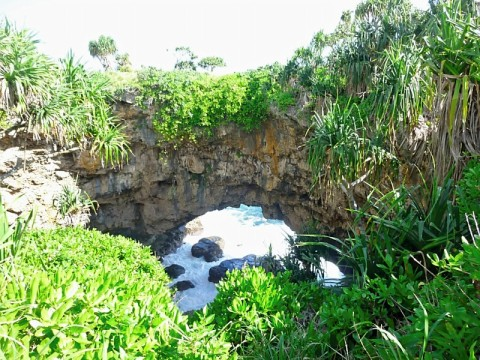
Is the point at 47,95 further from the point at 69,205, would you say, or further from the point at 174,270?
the point at 174,270

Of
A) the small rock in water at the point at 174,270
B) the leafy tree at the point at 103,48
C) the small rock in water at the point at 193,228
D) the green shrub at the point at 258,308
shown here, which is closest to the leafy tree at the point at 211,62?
the leafy tree at the point at 103,48

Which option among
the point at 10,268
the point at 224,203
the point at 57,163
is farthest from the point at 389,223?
the point at 224,203

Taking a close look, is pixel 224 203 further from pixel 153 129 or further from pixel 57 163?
pixel 57 163

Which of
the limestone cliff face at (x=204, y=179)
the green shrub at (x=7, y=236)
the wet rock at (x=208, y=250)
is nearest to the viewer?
the green shrub at (x=7, y=236)

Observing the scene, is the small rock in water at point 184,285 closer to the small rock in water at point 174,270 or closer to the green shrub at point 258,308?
the small rock in water at point 174,270

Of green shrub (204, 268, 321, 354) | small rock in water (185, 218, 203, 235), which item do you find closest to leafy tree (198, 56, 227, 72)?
small rock in water (185, 218, 203, 235)

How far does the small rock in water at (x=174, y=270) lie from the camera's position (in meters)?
15.4

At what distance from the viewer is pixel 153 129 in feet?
35.0

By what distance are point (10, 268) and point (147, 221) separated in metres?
11.6

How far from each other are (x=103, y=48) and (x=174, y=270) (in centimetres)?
1555

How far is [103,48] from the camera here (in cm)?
2039

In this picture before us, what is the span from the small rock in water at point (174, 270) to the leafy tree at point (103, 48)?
13900 millimetres

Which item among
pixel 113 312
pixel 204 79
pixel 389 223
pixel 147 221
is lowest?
pixel 147 221

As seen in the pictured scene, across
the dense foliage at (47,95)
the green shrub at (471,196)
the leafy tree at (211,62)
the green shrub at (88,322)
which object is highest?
the leafy tree at (211,62)
